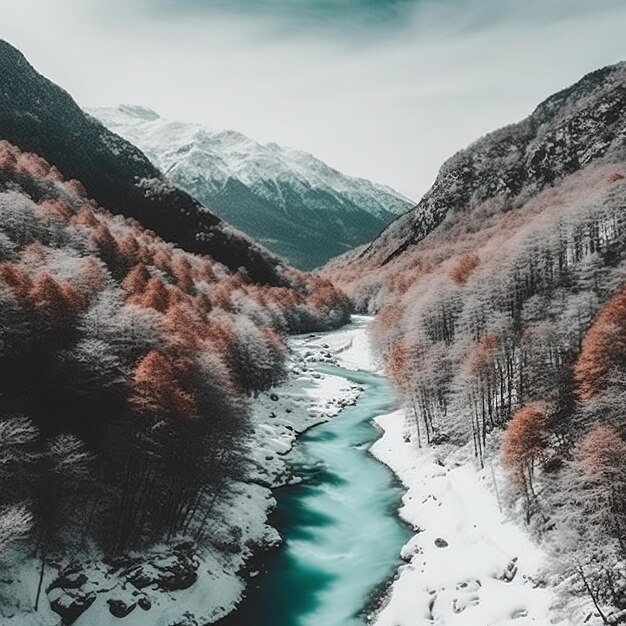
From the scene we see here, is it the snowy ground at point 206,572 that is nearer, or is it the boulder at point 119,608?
the snowy ground at point 206,572

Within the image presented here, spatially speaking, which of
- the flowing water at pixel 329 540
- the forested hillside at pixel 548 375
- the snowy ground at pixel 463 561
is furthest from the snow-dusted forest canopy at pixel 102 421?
the forested hillside at pixel 548 375

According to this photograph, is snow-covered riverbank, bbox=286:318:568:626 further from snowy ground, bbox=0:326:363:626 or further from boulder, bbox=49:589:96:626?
boulder, bbox=49:589:96:626

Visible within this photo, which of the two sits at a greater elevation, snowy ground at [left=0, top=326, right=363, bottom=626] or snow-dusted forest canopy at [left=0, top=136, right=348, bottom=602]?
snow-dusted forest canopy at [left=0, top=136, right=348, bottom=602]

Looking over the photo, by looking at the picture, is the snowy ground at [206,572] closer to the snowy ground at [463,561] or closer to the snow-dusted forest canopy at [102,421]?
the snow-dusted forest canopy at [102,421]

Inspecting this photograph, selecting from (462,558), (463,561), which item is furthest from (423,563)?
(463,561)

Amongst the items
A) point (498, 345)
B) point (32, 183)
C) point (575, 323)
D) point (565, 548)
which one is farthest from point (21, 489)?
point (32, 183)

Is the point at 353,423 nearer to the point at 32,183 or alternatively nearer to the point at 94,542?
the point at 94,542

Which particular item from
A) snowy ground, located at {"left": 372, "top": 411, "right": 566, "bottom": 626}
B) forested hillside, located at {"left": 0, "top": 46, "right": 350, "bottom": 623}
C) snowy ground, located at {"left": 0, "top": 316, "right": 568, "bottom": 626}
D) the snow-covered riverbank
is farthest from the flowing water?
forested hillside, located at {"left": 0, "top": 46, "right": 350, "bottom": 623}

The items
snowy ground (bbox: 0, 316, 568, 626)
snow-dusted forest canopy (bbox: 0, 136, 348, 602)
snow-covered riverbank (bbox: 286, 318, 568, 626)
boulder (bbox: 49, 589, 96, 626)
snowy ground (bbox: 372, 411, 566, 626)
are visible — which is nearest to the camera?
boulder (bbox: 49, 589, 96, 626)

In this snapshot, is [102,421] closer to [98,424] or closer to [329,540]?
[98,424]
